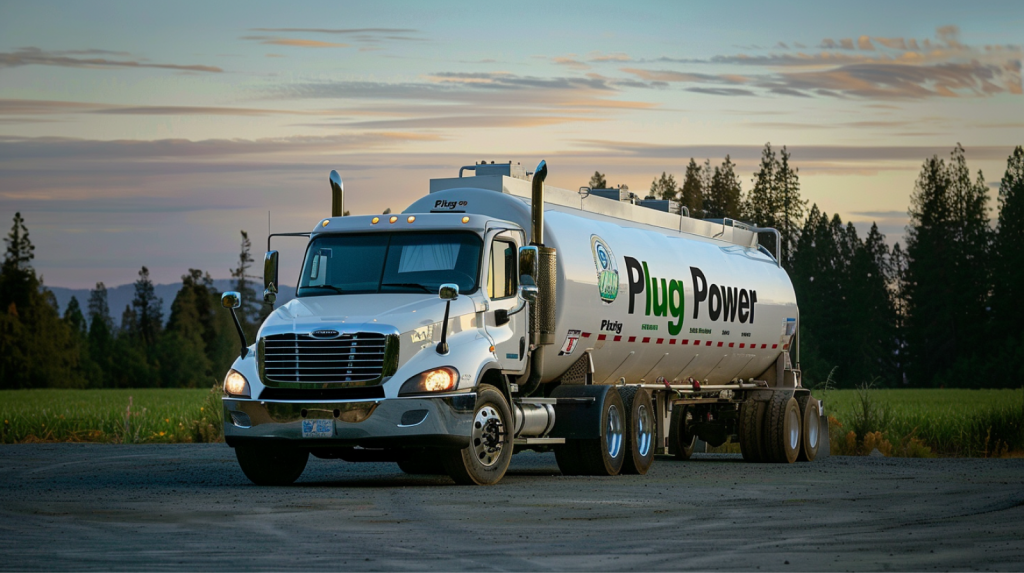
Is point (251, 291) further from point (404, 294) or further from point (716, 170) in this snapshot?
point (404, 294)

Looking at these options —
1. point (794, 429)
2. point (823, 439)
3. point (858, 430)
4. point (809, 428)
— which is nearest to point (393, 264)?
point (794, 429)

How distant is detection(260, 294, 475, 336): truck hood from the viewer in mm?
16312

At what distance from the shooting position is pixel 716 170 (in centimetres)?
13350

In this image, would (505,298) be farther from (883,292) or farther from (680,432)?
(883,292)

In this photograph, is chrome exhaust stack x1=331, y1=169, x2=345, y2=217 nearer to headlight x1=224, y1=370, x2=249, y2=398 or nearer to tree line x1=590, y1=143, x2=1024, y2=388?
headlight x1=224, y1=370, x2=249, y2=398

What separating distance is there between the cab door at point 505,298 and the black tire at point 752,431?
811cm

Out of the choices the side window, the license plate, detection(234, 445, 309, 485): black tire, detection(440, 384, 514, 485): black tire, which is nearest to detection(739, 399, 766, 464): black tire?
the side window

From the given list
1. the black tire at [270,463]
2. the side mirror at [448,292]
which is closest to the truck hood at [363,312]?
the side mirror at [448,292]

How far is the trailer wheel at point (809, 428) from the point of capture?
2595cm

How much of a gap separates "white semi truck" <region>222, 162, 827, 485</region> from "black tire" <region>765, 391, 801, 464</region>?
1.50 metres

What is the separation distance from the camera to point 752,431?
25156 millimetres

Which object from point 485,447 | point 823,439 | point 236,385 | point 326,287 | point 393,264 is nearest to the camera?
point 236,385

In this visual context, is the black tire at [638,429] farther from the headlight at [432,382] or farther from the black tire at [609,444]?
the headlight at [432,382]

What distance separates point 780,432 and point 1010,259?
10705cm
